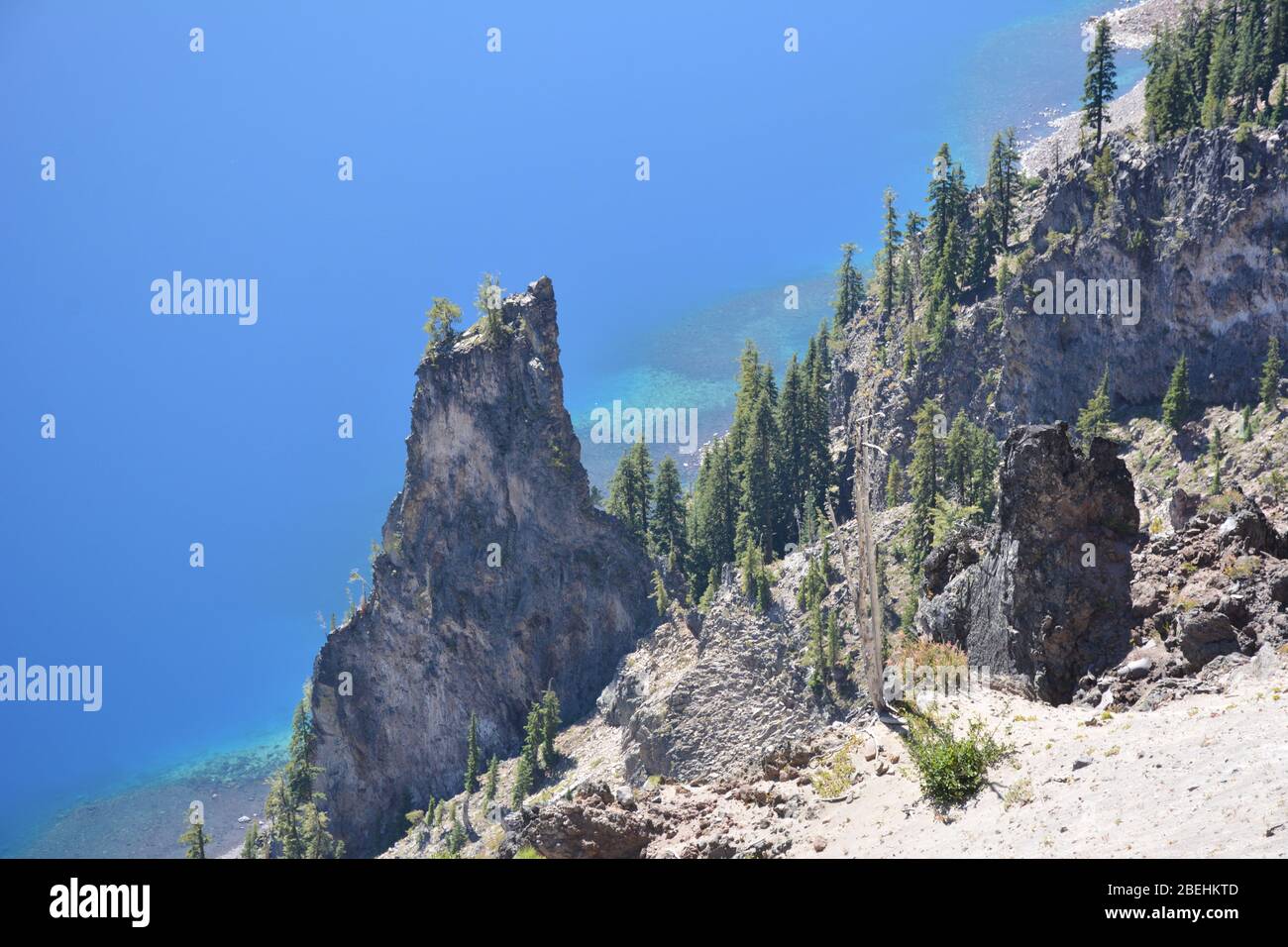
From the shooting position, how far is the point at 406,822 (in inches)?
4254

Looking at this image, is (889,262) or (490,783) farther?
(889,262)

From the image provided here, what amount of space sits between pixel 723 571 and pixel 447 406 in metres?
27.8

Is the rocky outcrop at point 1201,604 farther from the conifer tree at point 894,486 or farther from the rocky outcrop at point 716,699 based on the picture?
the conifer tree at point 894,486

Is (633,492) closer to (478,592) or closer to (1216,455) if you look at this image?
(478,592)

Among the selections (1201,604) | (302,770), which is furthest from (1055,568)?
(302,770)

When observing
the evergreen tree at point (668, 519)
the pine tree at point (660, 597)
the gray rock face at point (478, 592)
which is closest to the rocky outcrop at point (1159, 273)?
the evergreen tree at point (668, 519)

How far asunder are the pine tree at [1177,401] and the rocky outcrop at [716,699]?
94.3ft

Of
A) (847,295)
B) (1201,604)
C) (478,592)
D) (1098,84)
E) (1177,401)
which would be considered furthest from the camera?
(847,295)

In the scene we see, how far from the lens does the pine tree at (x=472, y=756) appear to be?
317 ft

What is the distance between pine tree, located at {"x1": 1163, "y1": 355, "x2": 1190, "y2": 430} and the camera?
8238 cm

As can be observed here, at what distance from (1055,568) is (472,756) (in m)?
70.1

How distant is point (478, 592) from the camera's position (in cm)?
10644
